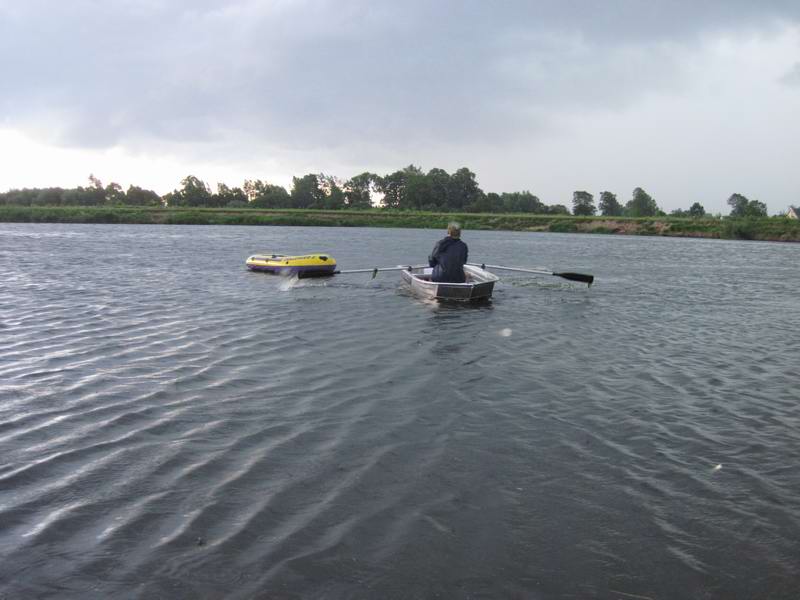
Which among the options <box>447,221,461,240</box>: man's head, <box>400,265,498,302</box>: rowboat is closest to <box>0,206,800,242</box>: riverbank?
<box>400,265,498,302</box>: rowboat

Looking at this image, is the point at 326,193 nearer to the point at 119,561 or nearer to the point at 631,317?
the point at 631,317

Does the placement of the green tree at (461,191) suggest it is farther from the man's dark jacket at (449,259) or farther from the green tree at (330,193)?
the man's dark jacket at (449,259)

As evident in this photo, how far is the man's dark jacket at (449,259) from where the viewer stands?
1653 cm

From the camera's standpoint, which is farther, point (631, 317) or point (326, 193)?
point (326, 193)

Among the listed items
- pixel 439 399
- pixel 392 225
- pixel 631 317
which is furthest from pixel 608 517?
pixel 392 225

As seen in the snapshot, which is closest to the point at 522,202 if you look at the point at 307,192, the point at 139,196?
the point at 307,192

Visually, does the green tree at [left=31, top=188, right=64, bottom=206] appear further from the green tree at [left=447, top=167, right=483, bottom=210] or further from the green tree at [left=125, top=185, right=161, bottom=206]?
the green tree at [left=447, top=167, right=483, bottom=210]

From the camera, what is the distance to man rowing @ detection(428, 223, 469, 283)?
1652cm

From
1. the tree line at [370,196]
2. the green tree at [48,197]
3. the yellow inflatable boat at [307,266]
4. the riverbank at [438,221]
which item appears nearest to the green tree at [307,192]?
the tree line at [370,196]

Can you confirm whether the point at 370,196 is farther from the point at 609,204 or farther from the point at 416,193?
the point at 609,204

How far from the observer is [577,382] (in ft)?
29.6

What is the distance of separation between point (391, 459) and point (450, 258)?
10885mm

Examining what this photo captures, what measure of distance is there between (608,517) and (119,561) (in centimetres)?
358

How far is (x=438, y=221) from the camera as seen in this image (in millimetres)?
83750
